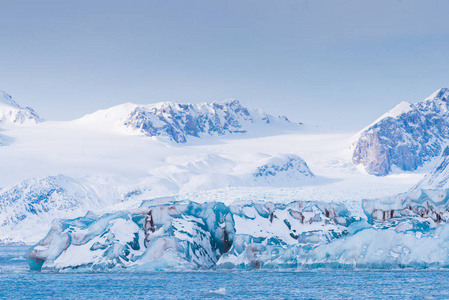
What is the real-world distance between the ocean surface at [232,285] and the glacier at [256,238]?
1.28 meters

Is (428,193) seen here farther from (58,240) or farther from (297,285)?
(58,240)

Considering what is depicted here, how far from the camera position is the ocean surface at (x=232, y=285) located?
6153cm

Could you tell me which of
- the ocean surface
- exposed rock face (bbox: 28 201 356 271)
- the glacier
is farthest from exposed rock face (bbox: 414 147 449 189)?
the ocean surface

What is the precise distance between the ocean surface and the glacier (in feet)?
4.18

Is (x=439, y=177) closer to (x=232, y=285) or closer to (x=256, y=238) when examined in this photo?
(x=256, y=238)

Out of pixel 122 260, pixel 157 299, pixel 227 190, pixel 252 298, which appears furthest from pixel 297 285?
pixel 227 190

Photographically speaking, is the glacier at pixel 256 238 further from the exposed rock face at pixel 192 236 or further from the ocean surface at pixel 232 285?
the ocean surface at pixel 232 285

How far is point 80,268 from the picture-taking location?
81.1 meters

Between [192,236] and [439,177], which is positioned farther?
[439,177]

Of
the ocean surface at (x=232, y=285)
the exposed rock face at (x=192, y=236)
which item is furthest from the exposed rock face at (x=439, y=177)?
the ocean surface at (x=232, y=285)

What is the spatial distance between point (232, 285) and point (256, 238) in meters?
11.5

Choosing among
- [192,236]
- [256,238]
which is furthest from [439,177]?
[192,236]

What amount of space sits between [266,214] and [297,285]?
53.3ft

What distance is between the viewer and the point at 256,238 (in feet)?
260
